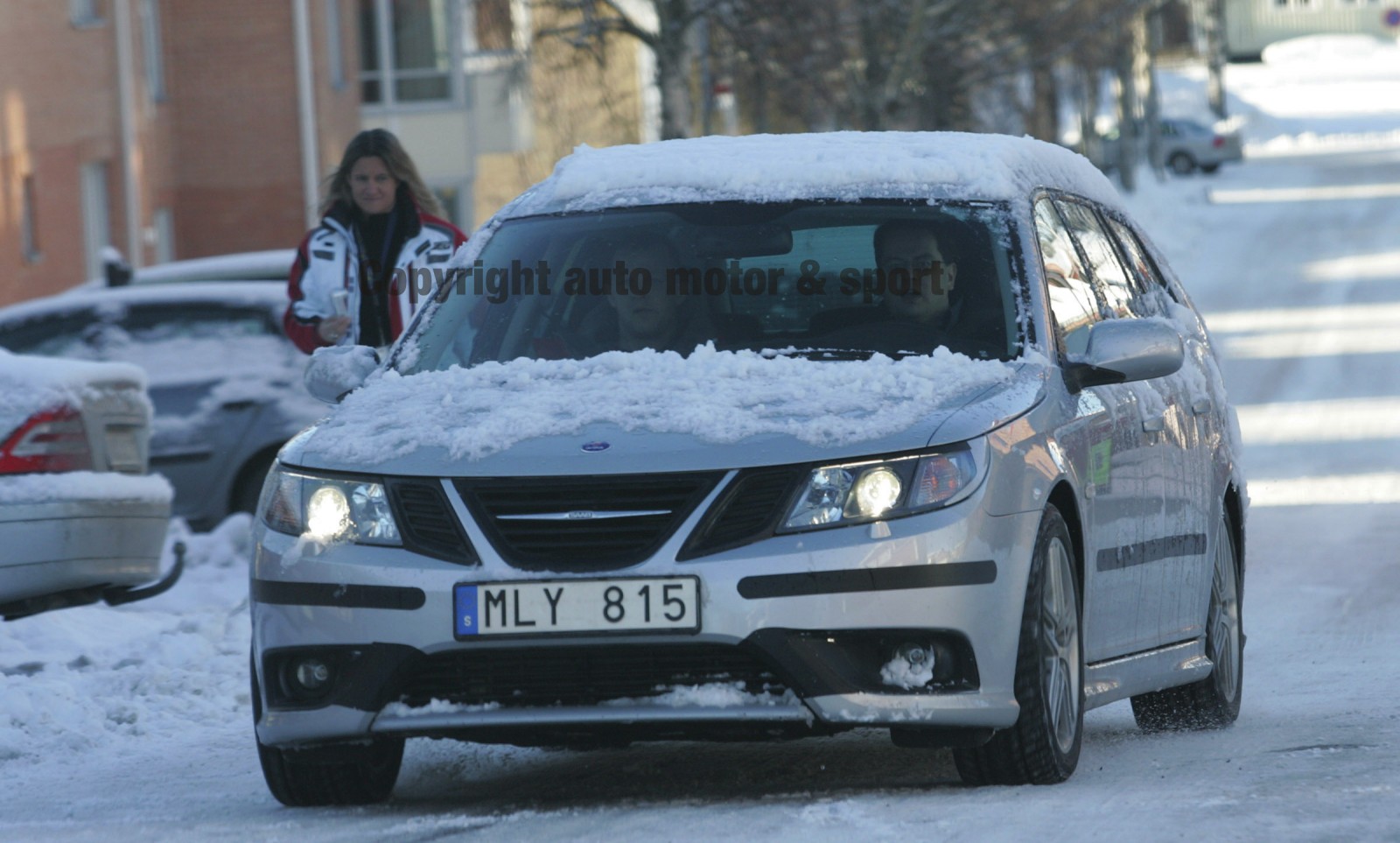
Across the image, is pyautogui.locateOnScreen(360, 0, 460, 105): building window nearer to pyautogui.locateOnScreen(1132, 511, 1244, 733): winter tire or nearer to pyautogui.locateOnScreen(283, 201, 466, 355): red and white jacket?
pyautogui.locateOnScreen(283, 201, 466, 355): red and white jacket

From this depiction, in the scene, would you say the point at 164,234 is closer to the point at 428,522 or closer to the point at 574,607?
the point at 428,522

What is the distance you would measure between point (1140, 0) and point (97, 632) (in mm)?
35995

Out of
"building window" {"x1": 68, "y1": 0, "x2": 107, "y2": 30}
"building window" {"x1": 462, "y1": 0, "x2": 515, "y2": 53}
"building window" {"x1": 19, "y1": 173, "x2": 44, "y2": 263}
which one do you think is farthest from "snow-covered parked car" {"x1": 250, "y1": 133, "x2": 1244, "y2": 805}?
"building window" {"x1": 68, "y1": 0, "x2": 107, "y2": 30}

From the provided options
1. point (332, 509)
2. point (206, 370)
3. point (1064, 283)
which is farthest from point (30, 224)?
point (332, 509)

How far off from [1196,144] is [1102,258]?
5708cm

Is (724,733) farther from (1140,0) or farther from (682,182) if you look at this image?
(1140,0)

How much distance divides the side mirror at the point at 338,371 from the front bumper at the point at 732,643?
3.23 ft

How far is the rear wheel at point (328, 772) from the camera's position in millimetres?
5797

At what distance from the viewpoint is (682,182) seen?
671cm

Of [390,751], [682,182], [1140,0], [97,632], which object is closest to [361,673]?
[390,751]

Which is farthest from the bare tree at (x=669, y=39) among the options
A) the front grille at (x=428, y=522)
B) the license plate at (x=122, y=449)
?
the front grille at (x=428, y=522)

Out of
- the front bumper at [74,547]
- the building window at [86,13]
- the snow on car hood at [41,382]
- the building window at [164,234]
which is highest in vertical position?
the building window at [86,13]

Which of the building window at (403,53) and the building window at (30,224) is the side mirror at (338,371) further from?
the building window at (403,53)

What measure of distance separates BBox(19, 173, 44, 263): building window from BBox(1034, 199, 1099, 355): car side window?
2195 cm
